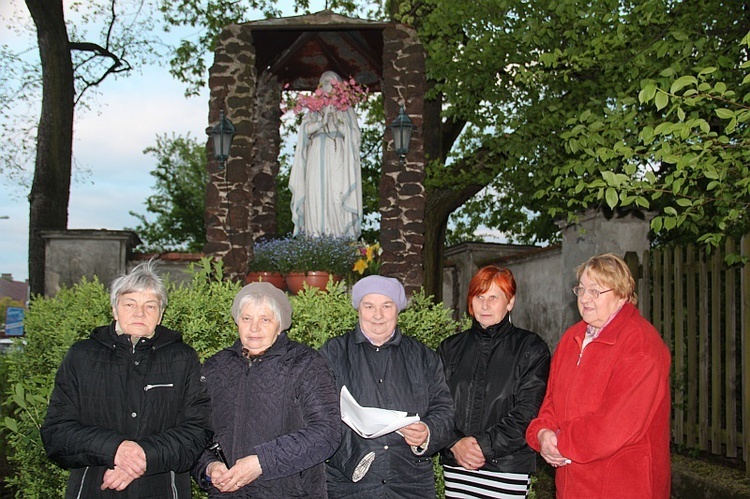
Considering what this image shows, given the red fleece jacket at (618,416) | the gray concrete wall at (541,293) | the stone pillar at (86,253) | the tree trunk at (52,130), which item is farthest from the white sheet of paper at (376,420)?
the tree trunk at (52,130)

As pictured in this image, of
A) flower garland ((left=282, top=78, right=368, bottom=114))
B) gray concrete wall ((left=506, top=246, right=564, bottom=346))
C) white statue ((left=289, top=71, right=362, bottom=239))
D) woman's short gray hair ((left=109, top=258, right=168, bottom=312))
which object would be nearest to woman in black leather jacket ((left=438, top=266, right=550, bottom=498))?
woman's short gray hair ((left=109, top=258, right=168, bottom=312))

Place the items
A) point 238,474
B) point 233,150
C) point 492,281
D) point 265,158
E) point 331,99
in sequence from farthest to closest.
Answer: point 265,158 → point 233,150 → point 331,99 → point 492,281 → point 238,474

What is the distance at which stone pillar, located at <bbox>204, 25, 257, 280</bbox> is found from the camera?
28.8 feet

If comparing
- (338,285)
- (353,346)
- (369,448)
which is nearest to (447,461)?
(369,448)

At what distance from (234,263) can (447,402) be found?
5801 mm

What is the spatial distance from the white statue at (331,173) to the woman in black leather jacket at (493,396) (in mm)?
5241

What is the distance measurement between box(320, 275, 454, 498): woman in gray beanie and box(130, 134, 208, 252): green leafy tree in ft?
68.7

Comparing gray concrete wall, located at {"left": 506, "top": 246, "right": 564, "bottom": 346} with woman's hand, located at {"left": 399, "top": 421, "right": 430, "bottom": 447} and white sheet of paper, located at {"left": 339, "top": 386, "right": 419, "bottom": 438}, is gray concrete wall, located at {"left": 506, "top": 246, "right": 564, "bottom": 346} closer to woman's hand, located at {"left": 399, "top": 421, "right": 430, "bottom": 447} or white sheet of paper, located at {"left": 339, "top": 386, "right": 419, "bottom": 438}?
woman's hand, located at {"left": 399, "top": 421, "right": 430, "bottom": 447}

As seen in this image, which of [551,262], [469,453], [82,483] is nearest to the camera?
[82,483]

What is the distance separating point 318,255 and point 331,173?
125 centimetres

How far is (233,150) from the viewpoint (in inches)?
349

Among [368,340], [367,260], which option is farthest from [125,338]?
[367,260]

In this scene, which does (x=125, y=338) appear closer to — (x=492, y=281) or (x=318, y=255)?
(x=492, y=281)

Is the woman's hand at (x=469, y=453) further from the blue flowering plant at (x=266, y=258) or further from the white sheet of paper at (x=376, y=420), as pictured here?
the blue flowering plant at (x=266, y=258)
